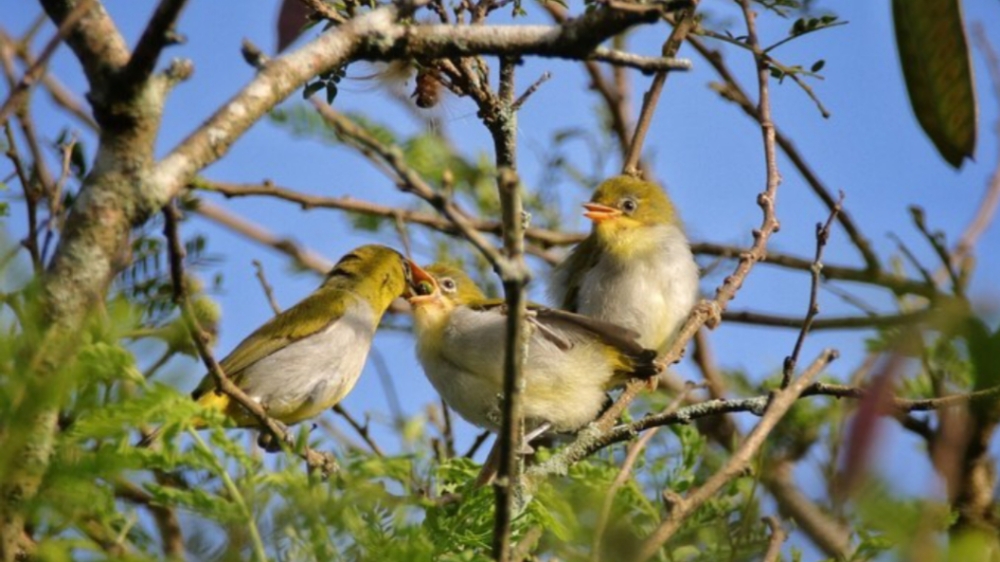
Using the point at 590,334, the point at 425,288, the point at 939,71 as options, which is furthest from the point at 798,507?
the point at 939,71

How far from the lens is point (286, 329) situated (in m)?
5.59

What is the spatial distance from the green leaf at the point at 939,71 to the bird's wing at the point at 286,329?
3244mm

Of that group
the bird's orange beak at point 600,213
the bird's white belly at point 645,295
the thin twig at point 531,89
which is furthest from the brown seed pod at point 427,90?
the bird's orange beak at point 600,213

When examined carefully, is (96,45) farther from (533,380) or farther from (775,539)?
(533,380)

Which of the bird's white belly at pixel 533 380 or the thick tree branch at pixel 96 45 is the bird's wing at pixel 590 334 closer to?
the bird's white belly at pixel 533 380

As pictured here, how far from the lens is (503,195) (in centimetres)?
197

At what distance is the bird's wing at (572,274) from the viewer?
5.90 meters

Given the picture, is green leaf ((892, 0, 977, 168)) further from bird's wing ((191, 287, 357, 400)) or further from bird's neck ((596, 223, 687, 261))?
bird's wing ((191, 287, 357, 400))

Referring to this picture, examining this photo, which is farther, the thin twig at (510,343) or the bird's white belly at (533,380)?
the bird's white belly at (533,380)

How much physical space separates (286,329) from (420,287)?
0.60m

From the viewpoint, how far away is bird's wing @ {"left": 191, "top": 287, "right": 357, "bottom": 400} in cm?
552

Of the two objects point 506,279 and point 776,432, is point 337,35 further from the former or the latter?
point 776,432

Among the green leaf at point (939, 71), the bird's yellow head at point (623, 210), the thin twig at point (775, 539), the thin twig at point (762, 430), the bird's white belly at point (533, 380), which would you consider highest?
the bird's yellow head at point (623, 210)

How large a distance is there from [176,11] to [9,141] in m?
1.59
